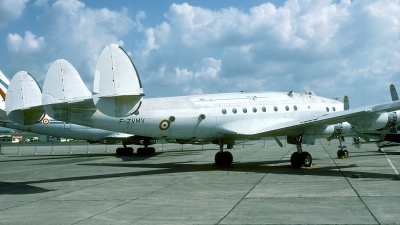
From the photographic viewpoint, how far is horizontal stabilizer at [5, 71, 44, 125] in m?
15.6

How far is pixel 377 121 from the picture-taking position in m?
17.5

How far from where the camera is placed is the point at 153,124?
59.1 feet

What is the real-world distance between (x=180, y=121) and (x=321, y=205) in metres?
9.96

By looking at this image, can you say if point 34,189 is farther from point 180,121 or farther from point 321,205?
point 321,205

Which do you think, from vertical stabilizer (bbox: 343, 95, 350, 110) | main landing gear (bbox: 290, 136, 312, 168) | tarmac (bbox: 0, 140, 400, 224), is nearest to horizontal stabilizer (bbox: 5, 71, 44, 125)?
tarmac (bbox: 0, 140, 400, 224)

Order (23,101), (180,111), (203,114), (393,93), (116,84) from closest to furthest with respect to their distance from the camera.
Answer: (116,84) < (23,101) < (393,93) < (180,111) < (203,114)

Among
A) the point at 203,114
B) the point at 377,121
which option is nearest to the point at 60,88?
the point at 203,114

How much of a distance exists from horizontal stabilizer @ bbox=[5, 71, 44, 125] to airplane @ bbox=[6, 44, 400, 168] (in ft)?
0.12

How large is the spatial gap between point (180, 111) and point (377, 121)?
909cm

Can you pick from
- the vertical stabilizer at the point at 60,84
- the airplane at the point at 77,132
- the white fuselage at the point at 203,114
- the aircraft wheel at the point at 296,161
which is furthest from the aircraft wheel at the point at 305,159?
the airplane at the point at 77,132

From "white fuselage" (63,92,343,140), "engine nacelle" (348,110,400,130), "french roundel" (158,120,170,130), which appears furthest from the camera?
"french roundel" (158,120,170,130)

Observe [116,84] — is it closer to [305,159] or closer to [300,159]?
[300,159]

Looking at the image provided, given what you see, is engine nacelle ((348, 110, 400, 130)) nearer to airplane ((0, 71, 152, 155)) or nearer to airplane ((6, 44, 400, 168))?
airplane ((6, 44, 400, 168))

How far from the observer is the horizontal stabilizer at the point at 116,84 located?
44.2 feet
